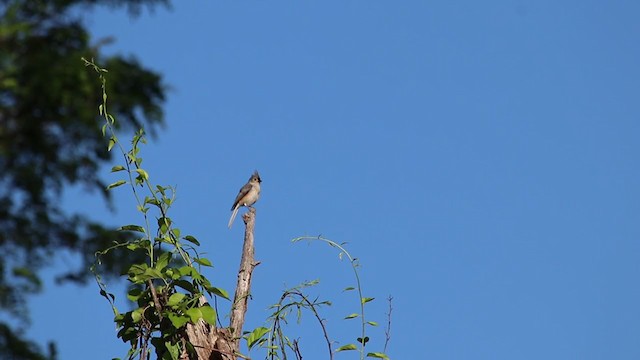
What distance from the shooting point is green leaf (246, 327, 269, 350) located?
3.21 metres

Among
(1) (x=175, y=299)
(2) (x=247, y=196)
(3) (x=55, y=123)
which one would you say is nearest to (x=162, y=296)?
(1) (x=175, y=299)

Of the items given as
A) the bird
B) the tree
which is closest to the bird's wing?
the bird

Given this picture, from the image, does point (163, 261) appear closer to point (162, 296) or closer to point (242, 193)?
point (162, 296)

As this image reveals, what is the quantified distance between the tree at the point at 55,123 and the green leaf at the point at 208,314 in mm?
10807

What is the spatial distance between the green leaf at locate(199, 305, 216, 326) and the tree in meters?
10.8

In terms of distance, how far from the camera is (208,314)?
3.23 m

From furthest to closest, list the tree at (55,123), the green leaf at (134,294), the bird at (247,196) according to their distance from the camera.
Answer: the tree at (55,123) → the bird at (247,196) → the green leaf at (134,294)

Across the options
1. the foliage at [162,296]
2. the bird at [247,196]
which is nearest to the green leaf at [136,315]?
the foliage at [162,296]

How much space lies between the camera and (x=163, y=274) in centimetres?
325

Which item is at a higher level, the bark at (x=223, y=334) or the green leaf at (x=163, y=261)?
the green leaf at (x=163, y=261)

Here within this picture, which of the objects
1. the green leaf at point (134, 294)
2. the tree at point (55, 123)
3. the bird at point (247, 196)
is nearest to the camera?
the green leaf at point (134, 294)

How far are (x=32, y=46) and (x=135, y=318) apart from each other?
14.1 meters

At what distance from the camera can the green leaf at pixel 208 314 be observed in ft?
10.6

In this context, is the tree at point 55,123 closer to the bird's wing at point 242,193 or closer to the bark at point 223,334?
the bird's wing at point 242,193
